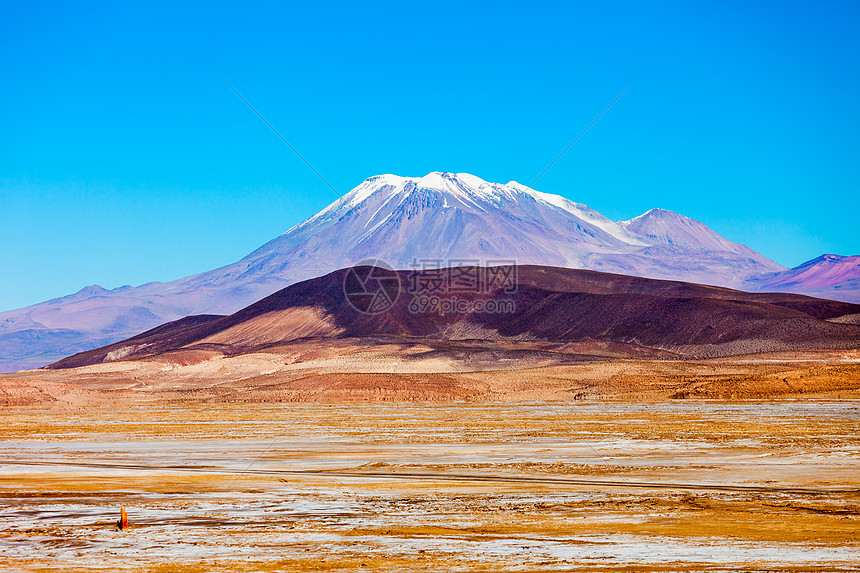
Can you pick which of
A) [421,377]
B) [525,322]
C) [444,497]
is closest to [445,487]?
[444,497]

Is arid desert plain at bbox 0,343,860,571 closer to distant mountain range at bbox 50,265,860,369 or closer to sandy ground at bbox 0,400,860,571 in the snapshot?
sandy ground at bbox 0,400,860,571

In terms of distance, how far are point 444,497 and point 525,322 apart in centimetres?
8638

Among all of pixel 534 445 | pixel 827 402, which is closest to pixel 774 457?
pixel 534 445

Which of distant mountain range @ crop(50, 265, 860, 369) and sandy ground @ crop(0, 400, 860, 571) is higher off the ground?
distant mountain range @ crop(50, 265, 860, 369)

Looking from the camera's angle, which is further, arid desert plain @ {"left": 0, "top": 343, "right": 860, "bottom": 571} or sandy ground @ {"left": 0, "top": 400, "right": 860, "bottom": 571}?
arid desert plain @ {"left": 0, "top": 343, "right": 860, "bottom": 571}

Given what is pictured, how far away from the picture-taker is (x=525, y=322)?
4055 inches

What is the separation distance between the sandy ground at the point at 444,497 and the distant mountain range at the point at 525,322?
46.4m

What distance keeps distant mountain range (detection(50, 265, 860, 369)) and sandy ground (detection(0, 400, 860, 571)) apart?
1828 inches

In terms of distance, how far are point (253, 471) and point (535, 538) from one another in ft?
33.6

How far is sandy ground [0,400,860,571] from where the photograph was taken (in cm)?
1233

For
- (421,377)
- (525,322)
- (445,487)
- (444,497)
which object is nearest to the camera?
(444,497)

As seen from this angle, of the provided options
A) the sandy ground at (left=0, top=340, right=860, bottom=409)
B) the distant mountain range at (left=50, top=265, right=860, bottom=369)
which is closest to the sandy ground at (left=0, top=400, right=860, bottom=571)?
the sandy ground at (left=0, top=340, right=860, bottom=409)

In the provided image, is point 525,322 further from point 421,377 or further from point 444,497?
point 444,497

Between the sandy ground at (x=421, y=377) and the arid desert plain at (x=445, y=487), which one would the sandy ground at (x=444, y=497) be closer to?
the arid desert plain at (x=445, y=487)
